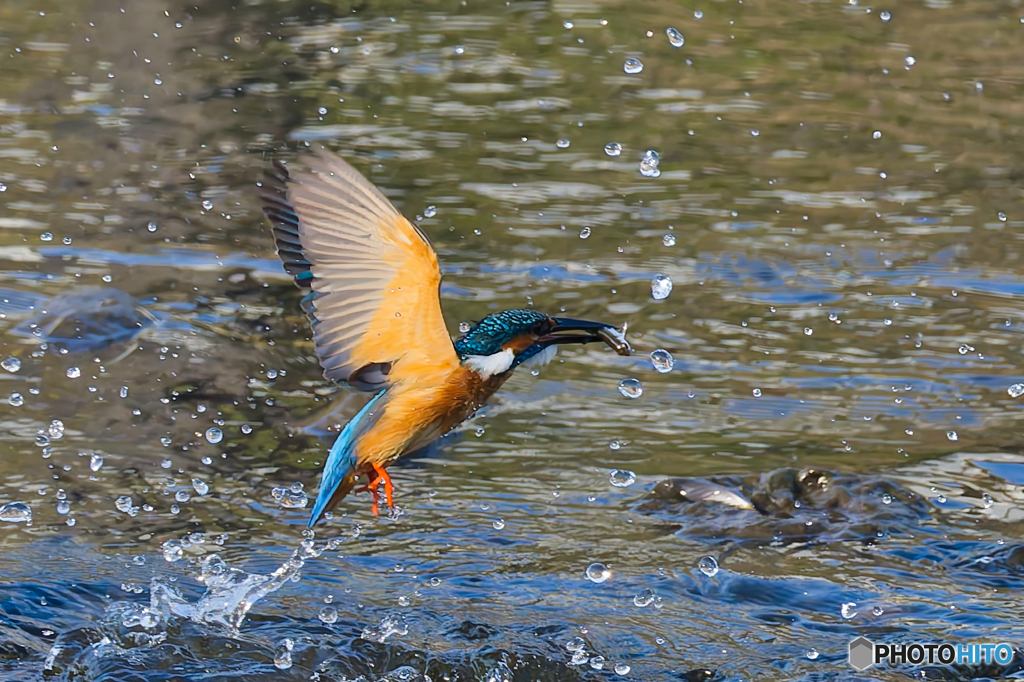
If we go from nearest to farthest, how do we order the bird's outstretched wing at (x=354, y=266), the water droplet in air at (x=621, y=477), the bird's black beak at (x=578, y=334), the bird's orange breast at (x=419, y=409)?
the bird's outstretched wing at (x=354, y=266) < the bird's orange breast at (x=419, y=409) < the bird's black beak at (x=578, y=334) < the water droplet in air at (x=621, y=477)

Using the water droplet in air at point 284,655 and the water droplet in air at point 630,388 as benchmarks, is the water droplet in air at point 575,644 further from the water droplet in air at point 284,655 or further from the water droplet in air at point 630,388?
the water droplet in air at point 630,388

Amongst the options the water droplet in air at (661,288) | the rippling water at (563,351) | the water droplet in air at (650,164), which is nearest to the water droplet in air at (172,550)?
the rippling water at (563,351)

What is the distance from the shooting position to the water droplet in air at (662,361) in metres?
5.11

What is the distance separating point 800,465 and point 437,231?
2410mm

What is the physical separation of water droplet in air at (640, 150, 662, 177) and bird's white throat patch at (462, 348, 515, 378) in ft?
11.4

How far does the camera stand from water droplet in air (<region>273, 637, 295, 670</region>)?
3334mm

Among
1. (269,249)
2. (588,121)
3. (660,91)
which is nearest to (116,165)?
(269,249)

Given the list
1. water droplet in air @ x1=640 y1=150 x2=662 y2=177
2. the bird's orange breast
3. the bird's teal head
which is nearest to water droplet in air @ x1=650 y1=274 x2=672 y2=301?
water droplet in air @ x1=640 y1=150 x2=662 y2=177

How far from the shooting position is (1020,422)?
4711 mm

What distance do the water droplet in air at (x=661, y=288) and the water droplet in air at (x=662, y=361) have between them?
414 millimetres

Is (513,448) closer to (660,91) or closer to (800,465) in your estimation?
(800,465)

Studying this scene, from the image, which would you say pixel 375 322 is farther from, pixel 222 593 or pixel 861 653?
pixel 861 653

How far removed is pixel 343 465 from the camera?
11.6ft

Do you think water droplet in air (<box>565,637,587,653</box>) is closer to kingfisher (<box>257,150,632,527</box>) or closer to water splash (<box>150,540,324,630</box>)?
kingfisher (<box>257,150,632,527</box>)
